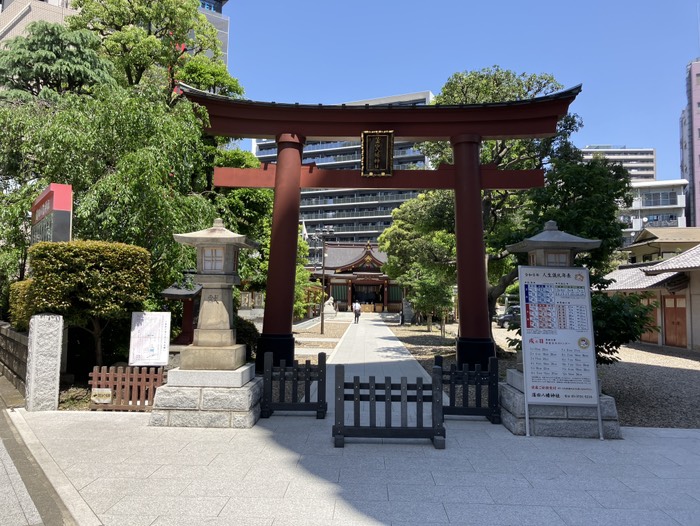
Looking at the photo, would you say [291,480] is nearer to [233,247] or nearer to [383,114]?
[233,247]

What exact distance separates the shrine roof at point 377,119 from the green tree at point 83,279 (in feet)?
14.7

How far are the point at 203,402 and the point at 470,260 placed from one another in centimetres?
672

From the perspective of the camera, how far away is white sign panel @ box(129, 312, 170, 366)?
8438 mm

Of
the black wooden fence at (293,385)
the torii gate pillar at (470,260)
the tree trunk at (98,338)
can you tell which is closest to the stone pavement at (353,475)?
the black wooden fence at (293,385)

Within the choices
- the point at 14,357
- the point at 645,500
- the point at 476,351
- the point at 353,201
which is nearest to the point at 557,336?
the point at 645,500

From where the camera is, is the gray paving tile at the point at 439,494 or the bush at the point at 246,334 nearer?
the gray paving tile at the point at 439,494

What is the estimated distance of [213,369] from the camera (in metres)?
7.11

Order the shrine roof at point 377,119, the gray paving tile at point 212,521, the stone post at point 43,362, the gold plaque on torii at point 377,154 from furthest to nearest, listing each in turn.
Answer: the gold plaque on torii at point 377,154 < the shrine roof at point 377,119 < the stone post at point 43,362 < the gray paving tile at point 212,521

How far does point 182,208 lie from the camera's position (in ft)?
33.6

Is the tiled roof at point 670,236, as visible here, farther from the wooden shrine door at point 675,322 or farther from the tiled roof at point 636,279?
Result: the wooden shrine door at point 675,322

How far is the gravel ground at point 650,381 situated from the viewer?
8148mm

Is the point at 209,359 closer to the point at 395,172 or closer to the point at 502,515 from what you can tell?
the point at 502,515

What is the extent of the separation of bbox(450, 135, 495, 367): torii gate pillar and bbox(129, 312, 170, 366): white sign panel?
254 inches

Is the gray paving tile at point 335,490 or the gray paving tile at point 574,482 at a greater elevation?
the gray paving tile at point 335,490
